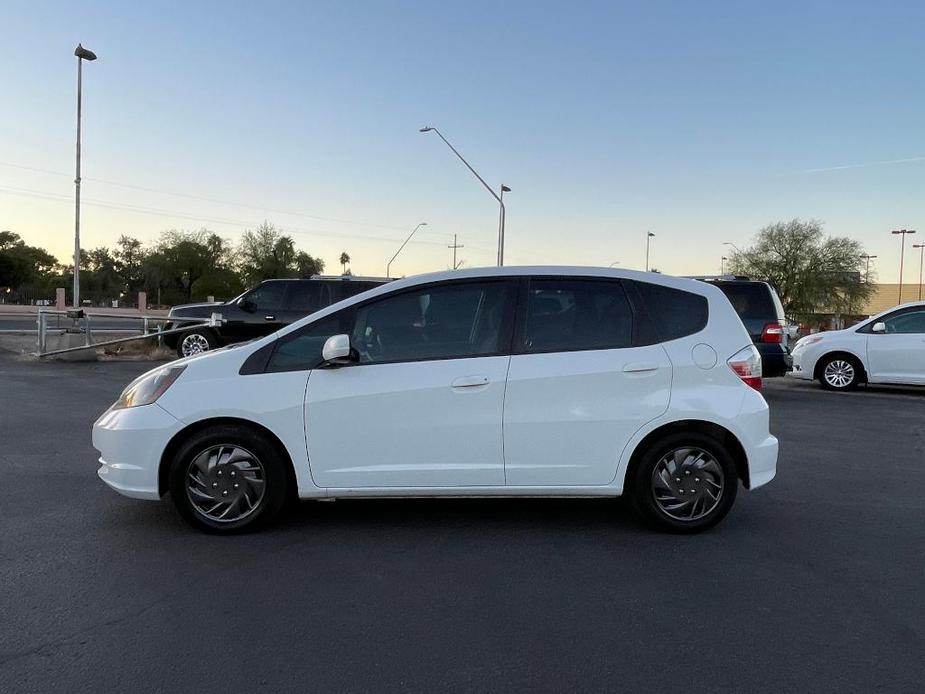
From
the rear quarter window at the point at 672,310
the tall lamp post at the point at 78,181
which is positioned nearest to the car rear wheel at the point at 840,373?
the rear quarter window at the point at 672,310

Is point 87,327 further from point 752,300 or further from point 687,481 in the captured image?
point 687,481

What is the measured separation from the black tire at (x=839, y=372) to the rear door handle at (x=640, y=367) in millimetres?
10595

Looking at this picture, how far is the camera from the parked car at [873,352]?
12969 millimetres

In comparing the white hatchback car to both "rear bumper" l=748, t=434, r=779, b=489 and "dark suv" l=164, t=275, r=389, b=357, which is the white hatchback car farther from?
"dark suv" l=164, t=275, r=389, b=357

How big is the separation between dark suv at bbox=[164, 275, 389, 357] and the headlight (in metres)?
11.0

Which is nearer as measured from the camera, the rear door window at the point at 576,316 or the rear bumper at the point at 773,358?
the rear door window at the point at 576,316

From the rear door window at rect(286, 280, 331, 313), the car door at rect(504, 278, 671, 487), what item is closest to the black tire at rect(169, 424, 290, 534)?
the car door at rect(504, 278, 671, 487)

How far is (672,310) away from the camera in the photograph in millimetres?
4957

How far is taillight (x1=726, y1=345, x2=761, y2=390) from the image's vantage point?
486 cm

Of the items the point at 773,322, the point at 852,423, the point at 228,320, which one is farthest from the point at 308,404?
the point at 228,320

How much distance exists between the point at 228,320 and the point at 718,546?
13.3 metres

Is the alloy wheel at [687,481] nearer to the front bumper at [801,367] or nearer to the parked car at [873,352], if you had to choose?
the parked car at [873,352]

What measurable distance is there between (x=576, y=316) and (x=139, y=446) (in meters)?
2.84

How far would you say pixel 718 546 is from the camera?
15.4ft
